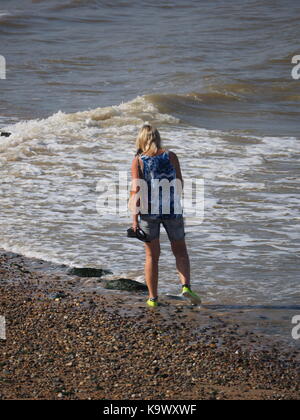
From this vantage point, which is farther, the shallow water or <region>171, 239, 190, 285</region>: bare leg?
the shallow water

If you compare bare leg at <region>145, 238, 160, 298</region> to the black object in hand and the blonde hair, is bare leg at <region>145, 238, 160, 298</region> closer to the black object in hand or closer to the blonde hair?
the black object in hand

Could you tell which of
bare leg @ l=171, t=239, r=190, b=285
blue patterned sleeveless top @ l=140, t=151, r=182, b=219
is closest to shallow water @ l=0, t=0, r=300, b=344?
bare leg @ l=171, t=239, r=190, b=285

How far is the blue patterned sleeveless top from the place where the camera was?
641cm

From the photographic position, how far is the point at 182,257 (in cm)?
662

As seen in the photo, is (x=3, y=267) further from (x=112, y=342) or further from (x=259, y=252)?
(x=259, y=252)

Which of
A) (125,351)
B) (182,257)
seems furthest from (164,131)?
(125,351)

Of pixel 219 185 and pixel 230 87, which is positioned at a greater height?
pixel 230 87

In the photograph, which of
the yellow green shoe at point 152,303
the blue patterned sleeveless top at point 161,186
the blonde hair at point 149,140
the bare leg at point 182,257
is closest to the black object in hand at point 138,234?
the blue patterned sleeveless top at point 161,186

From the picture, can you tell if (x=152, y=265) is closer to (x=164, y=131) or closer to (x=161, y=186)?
(x=161, y=186)

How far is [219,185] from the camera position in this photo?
1105cm

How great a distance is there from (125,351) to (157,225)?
134 cm

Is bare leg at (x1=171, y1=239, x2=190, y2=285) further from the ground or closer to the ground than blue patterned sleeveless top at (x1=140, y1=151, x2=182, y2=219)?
closer to the ground
